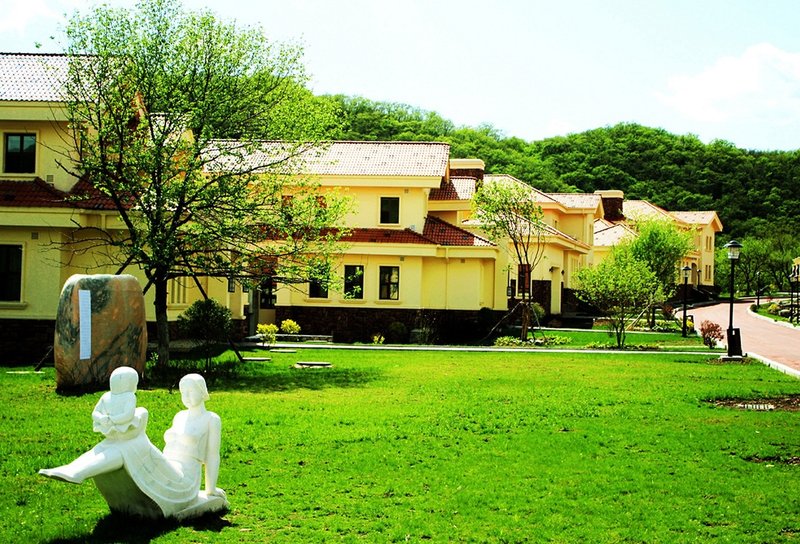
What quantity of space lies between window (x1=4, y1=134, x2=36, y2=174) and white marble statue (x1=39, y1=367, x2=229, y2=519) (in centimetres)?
1957

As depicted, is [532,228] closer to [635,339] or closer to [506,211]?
[506,211]

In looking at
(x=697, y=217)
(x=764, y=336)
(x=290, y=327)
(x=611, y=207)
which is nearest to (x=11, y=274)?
(x=290, y=327)

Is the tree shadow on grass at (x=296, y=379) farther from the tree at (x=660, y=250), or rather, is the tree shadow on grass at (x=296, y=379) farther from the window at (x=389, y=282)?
the tree at (x=660, y=250)

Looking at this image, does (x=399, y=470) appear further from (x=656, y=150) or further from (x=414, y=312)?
(x=656, y=150)

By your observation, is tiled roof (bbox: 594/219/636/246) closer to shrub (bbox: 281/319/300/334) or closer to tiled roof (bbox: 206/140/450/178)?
tiled roof (bbox: 206/140/450/178)

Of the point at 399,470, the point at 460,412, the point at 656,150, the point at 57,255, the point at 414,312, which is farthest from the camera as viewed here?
the point at 656,150

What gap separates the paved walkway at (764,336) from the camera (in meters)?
26.6

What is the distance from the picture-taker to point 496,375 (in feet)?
68.4

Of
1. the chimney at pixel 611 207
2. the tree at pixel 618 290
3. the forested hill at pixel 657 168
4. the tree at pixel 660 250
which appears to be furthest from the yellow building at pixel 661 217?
the tree at pixel 618 290

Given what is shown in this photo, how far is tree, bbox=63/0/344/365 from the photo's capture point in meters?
20.3

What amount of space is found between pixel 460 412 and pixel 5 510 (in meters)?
7.69

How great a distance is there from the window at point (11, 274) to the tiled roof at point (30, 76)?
4120 mm

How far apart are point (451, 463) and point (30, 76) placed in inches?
808

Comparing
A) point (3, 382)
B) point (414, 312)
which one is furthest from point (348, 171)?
point (3, 382)
